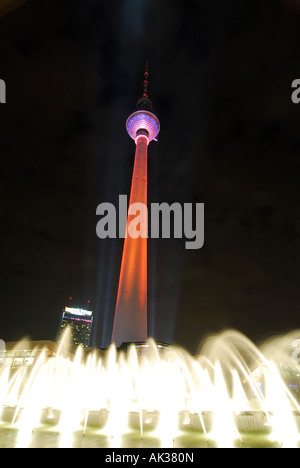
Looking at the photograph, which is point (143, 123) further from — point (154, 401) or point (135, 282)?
point (154, 401)

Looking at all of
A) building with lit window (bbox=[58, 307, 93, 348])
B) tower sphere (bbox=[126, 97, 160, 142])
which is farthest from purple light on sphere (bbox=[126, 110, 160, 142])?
building with lit window (bbox=[58, 307, 93, 348])

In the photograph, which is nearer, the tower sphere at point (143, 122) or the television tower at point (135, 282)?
the television tower at point (135, 282)

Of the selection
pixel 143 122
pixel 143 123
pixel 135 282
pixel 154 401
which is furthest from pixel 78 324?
pixel 154 401

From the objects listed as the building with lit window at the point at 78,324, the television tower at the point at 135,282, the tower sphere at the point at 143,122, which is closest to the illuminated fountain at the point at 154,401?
the television tower at the point at 135,282

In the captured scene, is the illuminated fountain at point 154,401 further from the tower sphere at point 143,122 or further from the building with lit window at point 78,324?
the building with lit window at point 78,324

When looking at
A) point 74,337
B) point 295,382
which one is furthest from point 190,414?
point 74,337

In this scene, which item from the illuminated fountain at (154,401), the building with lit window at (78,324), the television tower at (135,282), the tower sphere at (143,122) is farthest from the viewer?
the building with lit window at (78,324)

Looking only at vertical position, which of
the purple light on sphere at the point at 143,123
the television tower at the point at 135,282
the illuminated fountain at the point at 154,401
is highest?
the purple light on sphere at the point at 143,123
